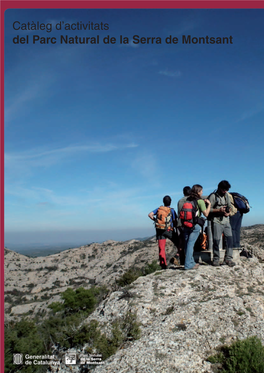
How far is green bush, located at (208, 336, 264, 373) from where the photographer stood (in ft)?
11.0

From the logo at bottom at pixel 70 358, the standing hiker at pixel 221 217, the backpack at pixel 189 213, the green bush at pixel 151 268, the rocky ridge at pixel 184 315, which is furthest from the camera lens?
the green bush at pixel 151 268

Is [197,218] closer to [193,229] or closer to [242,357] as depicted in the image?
[193,229]

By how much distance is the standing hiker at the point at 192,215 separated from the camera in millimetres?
6836

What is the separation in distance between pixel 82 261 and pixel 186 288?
5947cm

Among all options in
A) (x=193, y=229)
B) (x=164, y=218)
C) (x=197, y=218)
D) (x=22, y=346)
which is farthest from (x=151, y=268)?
(x=197, y=218)

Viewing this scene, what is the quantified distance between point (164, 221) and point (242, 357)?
426 centimetres

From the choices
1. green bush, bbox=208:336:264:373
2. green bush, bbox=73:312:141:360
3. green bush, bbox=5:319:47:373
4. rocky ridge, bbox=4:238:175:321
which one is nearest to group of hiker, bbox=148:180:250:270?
green bush, bbox=73:312:141:360

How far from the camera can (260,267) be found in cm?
732

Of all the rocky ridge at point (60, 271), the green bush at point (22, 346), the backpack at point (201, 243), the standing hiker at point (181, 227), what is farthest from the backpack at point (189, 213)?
the rocky ridge at point (60, 271)

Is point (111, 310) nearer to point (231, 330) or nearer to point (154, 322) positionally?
point (154, 322)

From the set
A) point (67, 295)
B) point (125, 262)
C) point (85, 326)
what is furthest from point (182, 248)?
point (125, 262)

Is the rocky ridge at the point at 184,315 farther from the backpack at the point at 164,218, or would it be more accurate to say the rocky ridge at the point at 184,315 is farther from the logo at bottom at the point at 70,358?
the backpack at the point at 164,218

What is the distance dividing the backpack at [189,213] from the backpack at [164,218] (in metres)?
0.65

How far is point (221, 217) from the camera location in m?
7.09
